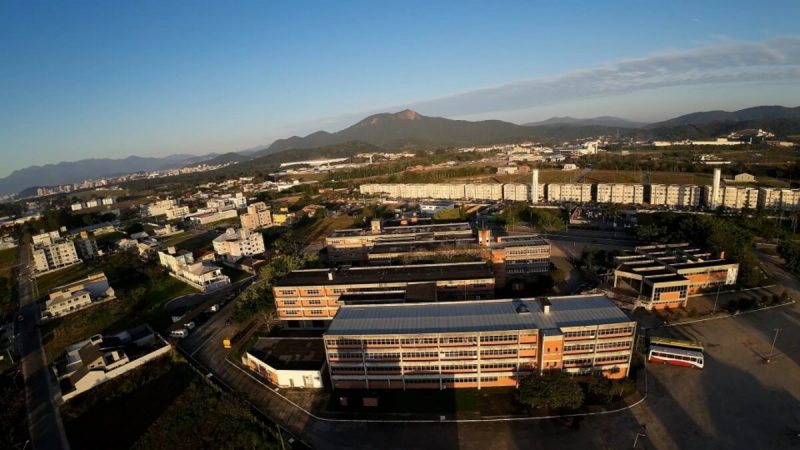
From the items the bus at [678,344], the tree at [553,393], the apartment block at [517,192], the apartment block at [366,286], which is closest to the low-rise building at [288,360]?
the apartment block at [366,286]

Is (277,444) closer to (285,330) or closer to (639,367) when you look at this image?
(285,330)

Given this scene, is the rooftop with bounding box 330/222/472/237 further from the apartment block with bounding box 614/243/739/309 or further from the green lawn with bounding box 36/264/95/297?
the green lawn with bounding box 36/264/95/297

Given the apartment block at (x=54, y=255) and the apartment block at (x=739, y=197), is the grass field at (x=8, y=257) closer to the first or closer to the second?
the apartment block at (x=54, y=255)

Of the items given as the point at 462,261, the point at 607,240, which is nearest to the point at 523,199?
the point at 607,240

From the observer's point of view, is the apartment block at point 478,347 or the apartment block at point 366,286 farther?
the apartment block at point 366,286

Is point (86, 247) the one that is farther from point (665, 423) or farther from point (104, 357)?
point (665, 423)

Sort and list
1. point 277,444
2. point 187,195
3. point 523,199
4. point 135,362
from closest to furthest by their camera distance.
Answer: point 277,444
point 135,362
point 523,199
point 187,195
